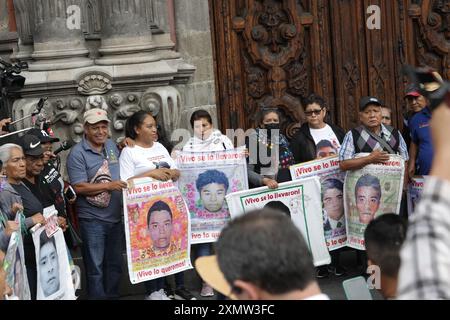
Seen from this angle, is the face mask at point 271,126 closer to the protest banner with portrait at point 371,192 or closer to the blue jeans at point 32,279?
the protest banner with portrait at point 371,192

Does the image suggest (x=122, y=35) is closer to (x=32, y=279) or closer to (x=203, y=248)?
(x=203, y=248)

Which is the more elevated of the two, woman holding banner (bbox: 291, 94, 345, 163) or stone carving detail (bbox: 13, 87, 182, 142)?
stone carving detail (bbox: 13, 87, 182, 142)

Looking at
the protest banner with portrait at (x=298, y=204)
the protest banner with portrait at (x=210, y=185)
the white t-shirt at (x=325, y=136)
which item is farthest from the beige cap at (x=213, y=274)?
the white t-shirt at (x=325, y=136)

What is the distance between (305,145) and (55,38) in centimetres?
253

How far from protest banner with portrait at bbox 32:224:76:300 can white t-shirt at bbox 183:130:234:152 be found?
1688 mm

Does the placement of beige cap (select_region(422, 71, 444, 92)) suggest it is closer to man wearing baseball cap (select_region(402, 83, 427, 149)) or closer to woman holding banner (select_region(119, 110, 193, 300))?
woman holding banner (select_region(119, 110, 193, 300))

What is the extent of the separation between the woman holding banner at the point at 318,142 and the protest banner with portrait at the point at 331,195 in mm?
12

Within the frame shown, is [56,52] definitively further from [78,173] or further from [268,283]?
[268,283]

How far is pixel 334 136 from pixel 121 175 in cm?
206

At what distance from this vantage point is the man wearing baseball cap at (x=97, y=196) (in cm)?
831

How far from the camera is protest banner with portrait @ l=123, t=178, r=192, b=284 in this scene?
8.34 meters

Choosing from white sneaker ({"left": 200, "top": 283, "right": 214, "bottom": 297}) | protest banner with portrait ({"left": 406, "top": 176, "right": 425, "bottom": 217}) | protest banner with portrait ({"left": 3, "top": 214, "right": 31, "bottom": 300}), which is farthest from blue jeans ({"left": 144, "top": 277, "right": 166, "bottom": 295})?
protest banner with portrait ({"left": 406, "top": 176, "right": 425, "bottom": 217})

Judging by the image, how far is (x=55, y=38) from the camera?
9.65 m
